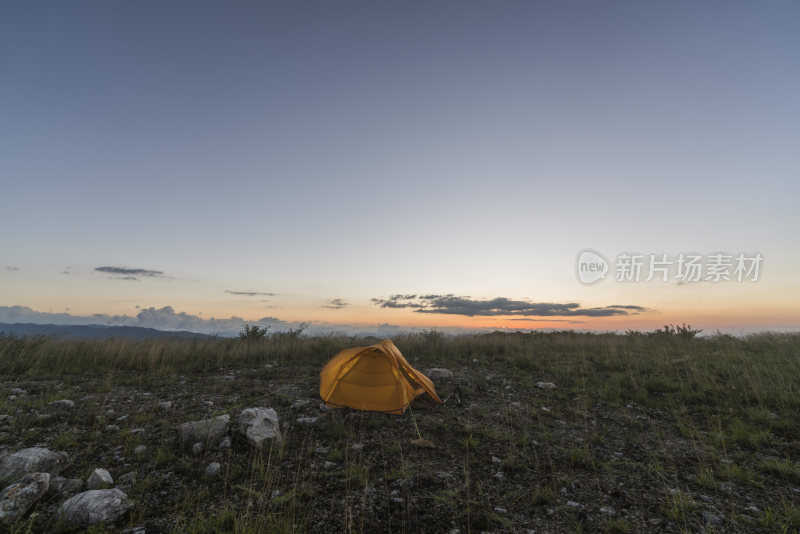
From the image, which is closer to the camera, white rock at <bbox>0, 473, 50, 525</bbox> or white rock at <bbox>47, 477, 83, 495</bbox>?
white rock at <bbox>0, 473, 50, 525</bbox>

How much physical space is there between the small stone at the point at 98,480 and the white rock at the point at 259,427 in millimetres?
1766

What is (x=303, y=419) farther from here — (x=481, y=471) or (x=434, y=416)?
(x=481, y=471)

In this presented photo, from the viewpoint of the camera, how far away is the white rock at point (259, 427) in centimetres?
568

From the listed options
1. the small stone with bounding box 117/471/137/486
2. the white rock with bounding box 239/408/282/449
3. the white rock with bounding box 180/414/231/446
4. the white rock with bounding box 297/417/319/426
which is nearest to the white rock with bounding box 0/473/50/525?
the small stone with bounding box 117/471/137/486

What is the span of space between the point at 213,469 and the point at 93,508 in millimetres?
1363

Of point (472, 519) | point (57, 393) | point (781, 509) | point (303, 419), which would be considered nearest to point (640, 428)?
point (781, 509)

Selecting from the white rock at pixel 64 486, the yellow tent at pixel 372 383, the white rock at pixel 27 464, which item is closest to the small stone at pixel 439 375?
the yellow tent at pixel 372 383

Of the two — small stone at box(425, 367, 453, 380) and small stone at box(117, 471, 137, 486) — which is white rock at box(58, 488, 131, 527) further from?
small stone at box(425, 367, 453, 380)

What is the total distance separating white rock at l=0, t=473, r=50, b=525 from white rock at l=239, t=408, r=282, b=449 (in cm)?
240

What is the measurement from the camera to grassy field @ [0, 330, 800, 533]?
414 cm

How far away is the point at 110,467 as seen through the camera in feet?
16.6

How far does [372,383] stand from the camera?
8070 mm

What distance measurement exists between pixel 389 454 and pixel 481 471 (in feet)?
5.07

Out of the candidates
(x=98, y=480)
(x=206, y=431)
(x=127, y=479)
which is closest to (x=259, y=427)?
(x=206, y=431)
